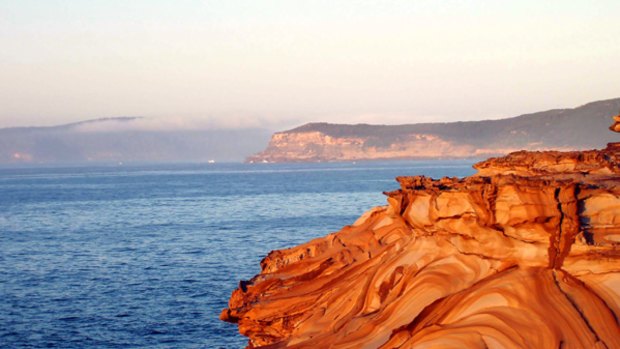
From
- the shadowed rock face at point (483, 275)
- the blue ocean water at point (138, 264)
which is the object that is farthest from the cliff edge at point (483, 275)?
the blue ocean water at point (138, 264)

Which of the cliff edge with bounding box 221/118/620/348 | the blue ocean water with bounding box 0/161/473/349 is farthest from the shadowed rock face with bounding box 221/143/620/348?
the blue ocean water with bounding box 0/161/473/349

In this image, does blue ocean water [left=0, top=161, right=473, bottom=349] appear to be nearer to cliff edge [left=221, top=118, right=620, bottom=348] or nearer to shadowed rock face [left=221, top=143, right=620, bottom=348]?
shadowed rock face [left=221, top=143, right=620, bottom=348]

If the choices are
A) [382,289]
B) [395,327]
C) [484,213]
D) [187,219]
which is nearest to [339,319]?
[382,289]

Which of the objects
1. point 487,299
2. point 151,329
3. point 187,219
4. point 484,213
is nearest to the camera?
point 487,299

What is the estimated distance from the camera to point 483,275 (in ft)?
57.2

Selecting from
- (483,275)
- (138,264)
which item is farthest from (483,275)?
(138,264)

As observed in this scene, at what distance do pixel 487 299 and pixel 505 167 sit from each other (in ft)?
24.3

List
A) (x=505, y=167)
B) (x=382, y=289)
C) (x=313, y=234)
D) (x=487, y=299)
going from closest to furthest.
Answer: (x=487, y=299), (x=382, y=289), (x=505, y=167), (x=313, y=234)

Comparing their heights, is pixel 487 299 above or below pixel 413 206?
below

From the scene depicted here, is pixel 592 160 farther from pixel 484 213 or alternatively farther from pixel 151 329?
pixel 151 329

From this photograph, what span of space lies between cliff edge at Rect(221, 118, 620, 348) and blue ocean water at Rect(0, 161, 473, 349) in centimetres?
953

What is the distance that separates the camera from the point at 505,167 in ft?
74.8

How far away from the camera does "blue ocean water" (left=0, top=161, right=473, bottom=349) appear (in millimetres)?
32438

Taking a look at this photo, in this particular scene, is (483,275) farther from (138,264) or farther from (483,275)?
(138,264)
